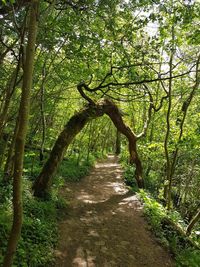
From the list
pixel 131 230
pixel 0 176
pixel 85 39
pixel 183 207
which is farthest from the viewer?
pixel 183 207

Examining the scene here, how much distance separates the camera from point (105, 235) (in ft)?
24.2

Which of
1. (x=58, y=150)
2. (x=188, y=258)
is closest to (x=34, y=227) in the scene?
(x=58, y=150)

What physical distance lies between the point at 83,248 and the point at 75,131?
13.8ft

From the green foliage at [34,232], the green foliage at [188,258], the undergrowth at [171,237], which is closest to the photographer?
the green foliage at [34,232]

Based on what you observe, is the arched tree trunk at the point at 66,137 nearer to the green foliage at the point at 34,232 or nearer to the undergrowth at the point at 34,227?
the undergrowth at the point at 34,227

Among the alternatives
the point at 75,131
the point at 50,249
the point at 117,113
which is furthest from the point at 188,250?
the point at 117,113

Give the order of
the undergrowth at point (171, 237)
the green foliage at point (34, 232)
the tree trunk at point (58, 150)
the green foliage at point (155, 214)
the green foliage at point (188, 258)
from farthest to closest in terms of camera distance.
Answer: the tree trunk at point (58, 150) → the green foliage at point (155, 214) → the undergrowth at point (171, 237) → the green foliage at point (188, 258) → the green foliage at point (34, 232)

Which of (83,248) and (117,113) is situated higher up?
(117,113)

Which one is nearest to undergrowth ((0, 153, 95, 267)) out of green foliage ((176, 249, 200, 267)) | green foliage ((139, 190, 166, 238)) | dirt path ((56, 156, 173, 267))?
dirt path ((56, 156, 173, 267))

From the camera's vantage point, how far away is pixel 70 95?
16.9 metres

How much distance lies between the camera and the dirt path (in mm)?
6125

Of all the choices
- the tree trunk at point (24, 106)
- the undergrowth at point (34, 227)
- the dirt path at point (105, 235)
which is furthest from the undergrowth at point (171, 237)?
the tree trunk at point (24, 106)

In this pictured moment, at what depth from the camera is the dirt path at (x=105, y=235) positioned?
20.1 ft

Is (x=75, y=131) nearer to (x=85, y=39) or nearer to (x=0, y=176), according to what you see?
(x=0, y=176)
